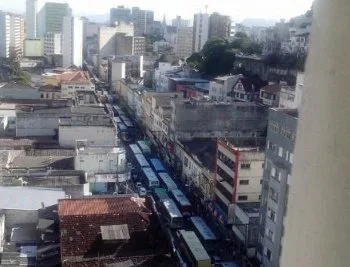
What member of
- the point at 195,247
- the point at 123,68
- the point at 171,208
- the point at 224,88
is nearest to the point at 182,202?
the point at 171,208

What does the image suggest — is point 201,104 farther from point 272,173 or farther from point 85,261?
point 85,261

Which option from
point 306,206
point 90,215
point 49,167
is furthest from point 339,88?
point 49,167

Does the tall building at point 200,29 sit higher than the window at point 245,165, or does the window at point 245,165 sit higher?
the tall building at point 200,29

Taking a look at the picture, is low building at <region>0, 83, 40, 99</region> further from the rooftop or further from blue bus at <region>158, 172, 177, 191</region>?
the rooftop

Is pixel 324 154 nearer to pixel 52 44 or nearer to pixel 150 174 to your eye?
pixel 150 174

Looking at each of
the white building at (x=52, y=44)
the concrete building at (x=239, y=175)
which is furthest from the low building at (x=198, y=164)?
the white building at (x=52, y=44)

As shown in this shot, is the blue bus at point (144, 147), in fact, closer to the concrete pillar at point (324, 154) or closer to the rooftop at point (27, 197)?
the rooftop at point (27, 197)
